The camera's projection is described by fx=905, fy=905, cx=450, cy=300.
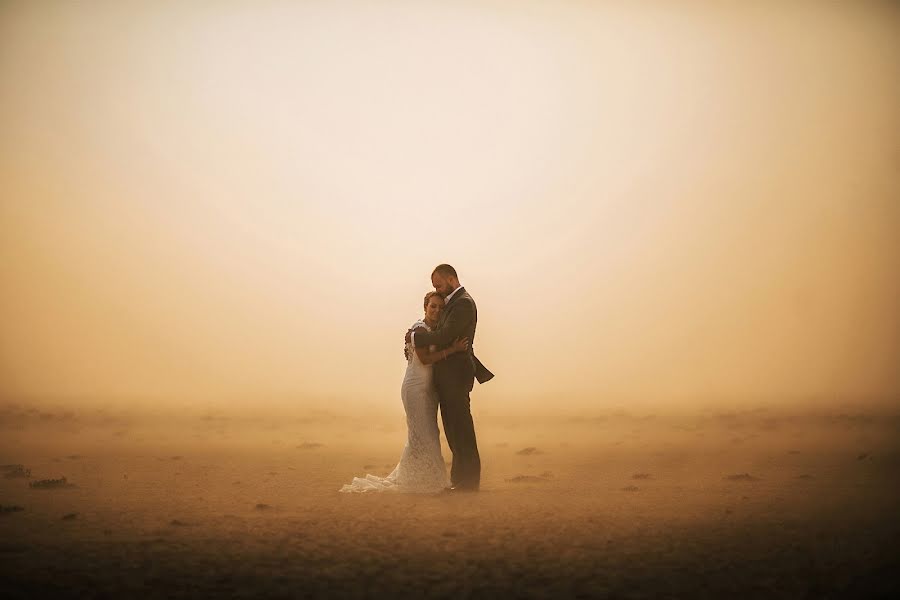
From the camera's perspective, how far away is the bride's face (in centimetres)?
1013

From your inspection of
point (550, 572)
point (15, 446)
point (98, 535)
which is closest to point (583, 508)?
point (550, 572)

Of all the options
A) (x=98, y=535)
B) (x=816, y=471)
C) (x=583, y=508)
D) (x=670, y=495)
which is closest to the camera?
(x=98, y=535)

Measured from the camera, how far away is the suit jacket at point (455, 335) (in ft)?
32.5

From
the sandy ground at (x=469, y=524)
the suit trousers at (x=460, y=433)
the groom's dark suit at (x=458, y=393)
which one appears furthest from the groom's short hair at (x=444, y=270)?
the sandy ground at (x=469, y=524)

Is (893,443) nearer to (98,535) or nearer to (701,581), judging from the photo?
(701,581)

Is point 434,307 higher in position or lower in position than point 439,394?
higher

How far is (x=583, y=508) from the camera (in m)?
9.14

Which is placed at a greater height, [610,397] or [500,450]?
[610,397]

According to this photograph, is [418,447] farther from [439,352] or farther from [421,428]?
[439,352]

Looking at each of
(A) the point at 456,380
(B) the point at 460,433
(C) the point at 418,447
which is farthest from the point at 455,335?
(C) the point at 418,447

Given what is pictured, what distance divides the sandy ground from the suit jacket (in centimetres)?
138

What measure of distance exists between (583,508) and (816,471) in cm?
428

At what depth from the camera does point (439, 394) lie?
33.7ft

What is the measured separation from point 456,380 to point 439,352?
1.31 feet
